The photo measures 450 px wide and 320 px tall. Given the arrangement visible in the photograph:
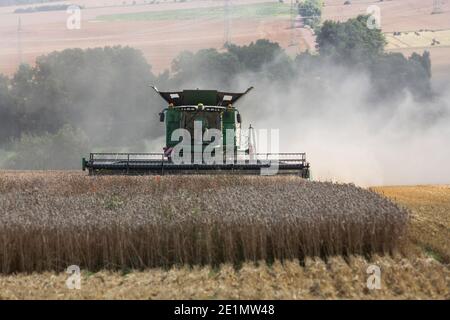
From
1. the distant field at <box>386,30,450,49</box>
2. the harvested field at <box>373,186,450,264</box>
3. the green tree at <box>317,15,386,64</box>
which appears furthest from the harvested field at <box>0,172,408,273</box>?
the distant field at <box>386,30,450,49</box>

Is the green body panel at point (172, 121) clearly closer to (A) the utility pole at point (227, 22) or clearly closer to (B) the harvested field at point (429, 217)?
(B) the harvested field at point (429, 217)

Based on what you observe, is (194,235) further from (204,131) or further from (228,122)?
(228,122)

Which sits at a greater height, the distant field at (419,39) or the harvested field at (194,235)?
the distant field at (419,39)

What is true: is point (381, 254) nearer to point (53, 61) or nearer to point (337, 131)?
point (337, 131)

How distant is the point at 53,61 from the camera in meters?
63.3

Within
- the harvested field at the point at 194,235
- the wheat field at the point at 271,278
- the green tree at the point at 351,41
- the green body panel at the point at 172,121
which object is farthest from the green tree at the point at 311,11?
the wheat field at the point at 271,278

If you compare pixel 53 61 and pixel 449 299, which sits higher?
pixel 53 61

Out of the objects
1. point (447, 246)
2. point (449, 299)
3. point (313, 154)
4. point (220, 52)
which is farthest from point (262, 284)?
point (220, 52)

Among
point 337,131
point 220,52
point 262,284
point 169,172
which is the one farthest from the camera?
point 220,52

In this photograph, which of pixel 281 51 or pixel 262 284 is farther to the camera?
pixel 281 51

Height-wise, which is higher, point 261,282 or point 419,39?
point 419,39

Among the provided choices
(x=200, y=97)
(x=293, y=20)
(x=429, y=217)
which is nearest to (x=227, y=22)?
(x=293, y=20)

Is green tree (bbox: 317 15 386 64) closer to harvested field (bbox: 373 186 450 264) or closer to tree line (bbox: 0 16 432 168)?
tree line (bbox: 0 16 432 168)
